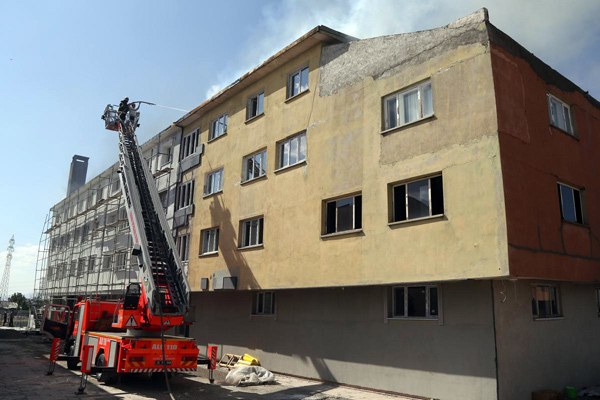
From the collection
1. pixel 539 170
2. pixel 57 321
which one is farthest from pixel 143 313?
pixel 539 170

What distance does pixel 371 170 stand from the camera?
1314cm

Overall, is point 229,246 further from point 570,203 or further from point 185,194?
point 570,203

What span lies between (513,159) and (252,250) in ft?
31.6

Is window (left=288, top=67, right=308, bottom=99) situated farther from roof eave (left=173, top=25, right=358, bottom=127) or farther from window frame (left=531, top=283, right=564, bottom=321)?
window frame (left=531, top=283, right=564, bottom=321)

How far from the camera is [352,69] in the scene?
14.7m

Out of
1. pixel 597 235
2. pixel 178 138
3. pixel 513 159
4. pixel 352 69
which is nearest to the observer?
pixel 513 159

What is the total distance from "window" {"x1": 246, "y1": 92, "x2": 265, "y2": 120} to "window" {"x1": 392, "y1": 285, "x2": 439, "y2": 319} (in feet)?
31.8

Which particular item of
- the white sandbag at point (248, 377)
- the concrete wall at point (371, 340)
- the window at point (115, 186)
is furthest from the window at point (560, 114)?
the window at point (115, 186)

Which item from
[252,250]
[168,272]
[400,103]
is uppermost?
[400,103]

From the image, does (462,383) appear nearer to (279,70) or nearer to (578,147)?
(578,147)

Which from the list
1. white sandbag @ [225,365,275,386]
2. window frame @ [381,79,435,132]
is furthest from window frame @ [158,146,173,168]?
window frame @ [381,79,435,132]

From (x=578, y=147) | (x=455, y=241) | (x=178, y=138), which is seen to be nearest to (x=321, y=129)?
(x=455, y=241)

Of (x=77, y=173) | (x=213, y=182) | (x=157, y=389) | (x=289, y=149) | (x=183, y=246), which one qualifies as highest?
(x=77, y=173)

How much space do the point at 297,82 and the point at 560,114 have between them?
8.90 metres
